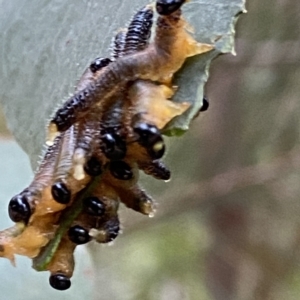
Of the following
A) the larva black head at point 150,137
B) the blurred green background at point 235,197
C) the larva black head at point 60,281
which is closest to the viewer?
the larva black head at point 150,137

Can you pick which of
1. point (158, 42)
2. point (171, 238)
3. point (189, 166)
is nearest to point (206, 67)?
point (158, 42)

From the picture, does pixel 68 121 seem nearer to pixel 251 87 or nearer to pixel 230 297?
pixel 251 87

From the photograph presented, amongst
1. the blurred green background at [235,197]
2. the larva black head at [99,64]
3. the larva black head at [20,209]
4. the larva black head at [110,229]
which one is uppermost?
the larva black head at [99,64]

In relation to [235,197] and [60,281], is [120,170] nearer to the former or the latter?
[60,281]

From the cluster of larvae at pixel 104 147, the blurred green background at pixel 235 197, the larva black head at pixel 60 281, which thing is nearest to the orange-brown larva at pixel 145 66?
the cluster of larvae at pixel 104 147

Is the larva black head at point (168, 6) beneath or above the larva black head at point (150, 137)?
above

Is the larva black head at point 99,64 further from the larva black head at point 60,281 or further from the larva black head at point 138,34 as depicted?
the larva black head at point 60,281

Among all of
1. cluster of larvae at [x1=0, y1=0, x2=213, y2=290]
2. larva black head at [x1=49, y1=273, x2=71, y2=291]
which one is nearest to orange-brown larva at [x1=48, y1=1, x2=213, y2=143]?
cluster of larvae at [x1=0, y1=0, x2=213, y2=290]

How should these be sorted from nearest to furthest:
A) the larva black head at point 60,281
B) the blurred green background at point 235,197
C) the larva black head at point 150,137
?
the larva black head at point 150,137, the larva black head at point 60,281, the blurred green background at point 235,197

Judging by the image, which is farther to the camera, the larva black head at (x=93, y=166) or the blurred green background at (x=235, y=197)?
the blurred green background at (x=235, y=197)
